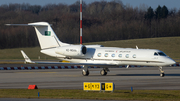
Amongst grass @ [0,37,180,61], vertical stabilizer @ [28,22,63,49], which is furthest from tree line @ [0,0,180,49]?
vertical stabilizer @ [28,22,63,49]

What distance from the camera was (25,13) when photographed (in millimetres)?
65438

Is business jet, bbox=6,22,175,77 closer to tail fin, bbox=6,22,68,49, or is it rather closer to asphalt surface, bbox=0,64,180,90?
tail fin, bbox=6,22,68,49

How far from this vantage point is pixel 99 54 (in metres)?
29.8

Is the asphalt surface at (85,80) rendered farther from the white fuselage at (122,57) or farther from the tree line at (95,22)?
the tree line at (95,22)

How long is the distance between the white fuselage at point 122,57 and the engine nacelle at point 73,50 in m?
0.40

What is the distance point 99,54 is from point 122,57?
252 cm

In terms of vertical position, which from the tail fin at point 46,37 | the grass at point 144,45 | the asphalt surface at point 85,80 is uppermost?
the tail fin at point 46,37

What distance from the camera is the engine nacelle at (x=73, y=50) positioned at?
97.3 feet

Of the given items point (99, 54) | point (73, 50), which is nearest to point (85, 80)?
point (99, 54)

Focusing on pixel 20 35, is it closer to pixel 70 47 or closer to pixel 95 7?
pixel 95 7

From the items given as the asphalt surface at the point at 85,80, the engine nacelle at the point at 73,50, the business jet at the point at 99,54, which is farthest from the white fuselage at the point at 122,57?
the asphalt surface at the point at 85,80

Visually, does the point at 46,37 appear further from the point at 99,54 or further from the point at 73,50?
the point at 99,54

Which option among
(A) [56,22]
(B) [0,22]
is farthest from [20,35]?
(A) [56,22]

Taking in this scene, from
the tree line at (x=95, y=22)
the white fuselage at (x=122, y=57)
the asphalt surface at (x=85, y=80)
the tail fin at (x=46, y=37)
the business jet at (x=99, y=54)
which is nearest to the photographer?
the asphalt surface at (x=85, y=80)
